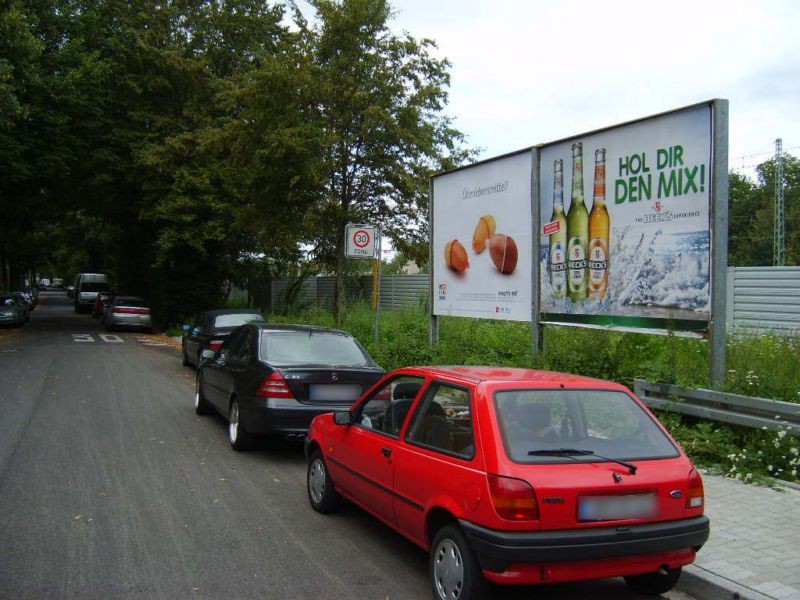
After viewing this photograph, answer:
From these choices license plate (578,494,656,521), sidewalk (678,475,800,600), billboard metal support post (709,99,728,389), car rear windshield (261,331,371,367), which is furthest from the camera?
car rear windshield (261,331,371,367)

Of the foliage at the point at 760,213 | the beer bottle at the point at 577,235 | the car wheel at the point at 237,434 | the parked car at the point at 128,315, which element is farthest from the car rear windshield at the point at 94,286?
the foliage at the point at 760,213

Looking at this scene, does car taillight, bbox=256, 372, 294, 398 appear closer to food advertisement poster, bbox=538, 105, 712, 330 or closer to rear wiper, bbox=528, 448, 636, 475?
food advertisement poster, bbox=538, 105, 712, 330

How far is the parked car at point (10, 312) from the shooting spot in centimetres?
3030

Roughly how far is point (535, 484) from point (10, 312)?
106 ft

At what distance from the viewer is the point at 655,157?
809 centimetres

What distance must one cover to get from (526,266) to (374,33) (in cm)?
874

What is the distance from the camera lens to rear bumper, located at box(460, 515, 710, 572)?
12.0ft

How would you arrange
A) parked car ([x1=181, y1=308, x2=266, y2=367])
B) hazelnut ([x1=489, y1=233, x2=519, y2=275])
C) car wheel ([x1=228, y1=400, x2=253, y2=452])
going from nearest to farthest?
1. car wheel ([x1=228, y1=400, x2=253, y2=452])
2. hazelnut ([x1=489, y1=233, x2=519, y2=275])
3. parked car ([x1=181, y1=308, x2=266, y2=367])

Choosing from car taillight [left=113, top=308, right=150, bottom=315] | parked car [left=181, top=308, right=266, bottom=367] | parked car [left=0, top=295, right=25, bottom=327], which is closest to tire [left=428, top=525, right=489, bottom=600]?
parked car [left=181, top=308, right=266, bottom=367]

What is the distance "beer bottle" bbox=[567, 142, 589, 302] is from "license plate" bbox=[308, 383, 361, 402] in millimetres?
3325

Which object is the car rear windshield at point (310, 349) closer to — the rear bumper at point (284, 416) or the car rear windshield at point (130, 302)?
the rear bumper at point (284, 416)

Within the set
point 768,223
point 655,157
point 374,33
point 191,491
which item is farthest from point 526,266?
point 768,223

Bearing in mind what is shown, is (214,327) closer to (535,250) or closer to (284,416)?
(535,250)

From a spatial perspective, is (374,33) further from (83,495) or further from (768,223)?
(768,223)
